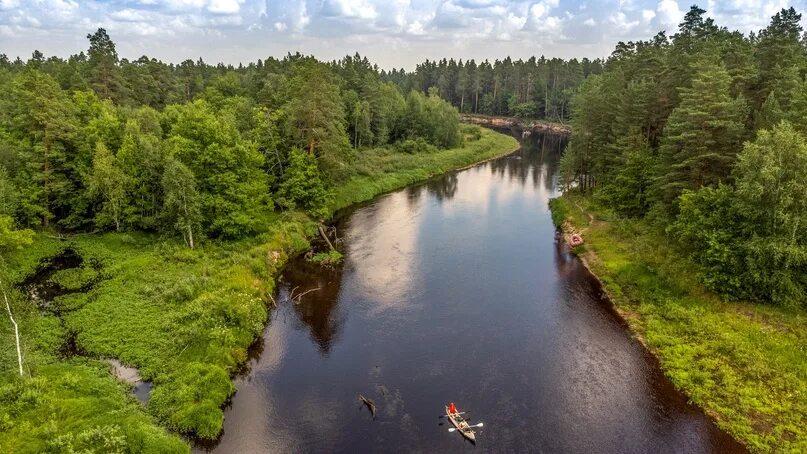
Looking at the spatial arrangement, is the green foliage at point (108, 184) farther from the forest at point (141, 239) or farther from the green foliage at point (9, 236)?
the green foliage at point (9, 236)

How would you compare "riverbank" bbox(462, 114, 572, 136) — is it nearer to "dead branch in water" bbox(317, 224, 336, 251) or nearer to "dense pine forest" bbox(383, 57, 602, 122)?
"dense pine forest" bbox(383, 57, 602, 122)

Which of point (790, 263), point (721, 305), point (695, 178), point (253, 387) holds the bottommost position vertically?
point (253, 387)

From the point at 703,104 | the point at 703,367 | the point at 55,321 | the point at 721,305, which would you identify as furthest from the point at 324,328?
the point at 703,104

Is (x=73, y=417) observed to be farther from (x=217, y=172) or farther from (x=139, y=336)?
(x=217, y=172)

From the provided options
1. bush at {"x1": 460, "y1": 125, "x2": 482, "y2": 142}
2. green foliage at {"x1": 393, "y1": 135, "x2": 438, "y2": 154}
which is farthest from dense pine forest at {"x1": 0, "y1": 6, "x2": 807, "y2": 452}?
bush at {"x1": 460, "y1": 125, "x2": 482, "y2": 142}

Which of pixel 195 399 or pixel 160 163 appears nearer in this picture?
pixel 195 399

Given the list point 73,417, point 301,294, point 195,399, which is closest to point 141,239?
point 301,294

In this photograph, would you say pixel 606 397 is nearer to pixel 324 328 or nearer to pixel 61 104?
pixel 324 328

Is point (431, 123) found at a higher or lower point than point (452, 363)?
higher
